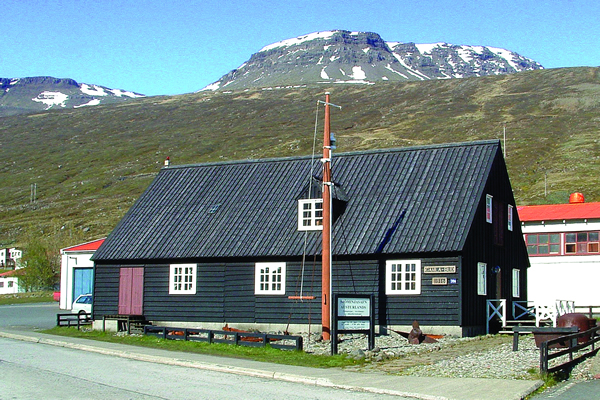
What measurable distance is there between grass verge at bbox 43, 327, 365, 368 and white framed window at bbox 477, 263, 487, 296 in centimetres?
847

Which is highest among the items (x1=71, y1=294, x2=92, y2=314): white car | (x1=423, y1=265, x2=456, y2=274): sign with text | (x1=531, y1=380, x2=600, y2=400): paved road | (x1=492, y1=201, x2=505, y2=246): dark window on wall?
(x1=492, y1=201, x2=505, y2=246): dark window on wall

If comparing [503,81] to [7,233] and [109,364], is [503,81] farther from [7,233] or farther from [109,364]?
[109,364]

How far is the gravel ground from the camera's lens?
57.8 feet

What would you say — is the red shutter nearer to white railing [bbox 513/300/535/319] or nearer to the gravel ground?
the gravel ground

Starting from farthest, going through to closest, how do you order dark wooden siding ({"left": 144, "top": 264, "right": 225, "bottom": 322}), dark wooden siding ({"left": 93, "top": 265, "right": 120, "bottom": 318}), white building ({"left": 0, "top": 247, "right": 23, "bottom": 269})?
white building ({"left": 0, "top": 247, "right": 23, "bottom": 269}) < dark wooden siding ({"left": 93, "top": 265, "right": 120, "bottom": 318}) < dark wooden siding ({"left": 144, "top": 264, "right": 225, "bottom": 322})

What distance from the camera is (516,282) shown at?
106 feet

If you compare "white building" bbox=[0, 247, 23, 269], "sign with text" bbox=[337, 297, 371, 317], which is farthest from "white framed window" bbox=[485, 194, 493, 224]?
"white building" bbox=[0, 247, 23, 269]

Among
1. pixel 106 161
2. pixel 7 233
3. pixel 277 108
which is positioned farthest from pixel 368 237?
pixel 277 108

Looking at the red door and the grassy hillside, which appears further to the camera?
the grassy hillside

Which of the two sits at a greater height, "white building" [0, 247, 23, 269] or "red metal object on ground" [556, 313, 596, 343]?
"white building" [0, 247, 23, 269]

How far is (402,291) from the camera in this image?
88.0ft

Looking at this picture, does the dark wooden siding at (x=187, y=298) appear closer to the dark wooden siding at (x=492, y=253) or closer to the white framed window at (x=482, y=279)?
the dark wooden siding at (x=492, y=253)

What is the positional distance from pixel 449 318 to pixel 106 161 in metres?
133

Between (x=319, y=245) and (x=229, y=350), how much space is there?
6.52m
